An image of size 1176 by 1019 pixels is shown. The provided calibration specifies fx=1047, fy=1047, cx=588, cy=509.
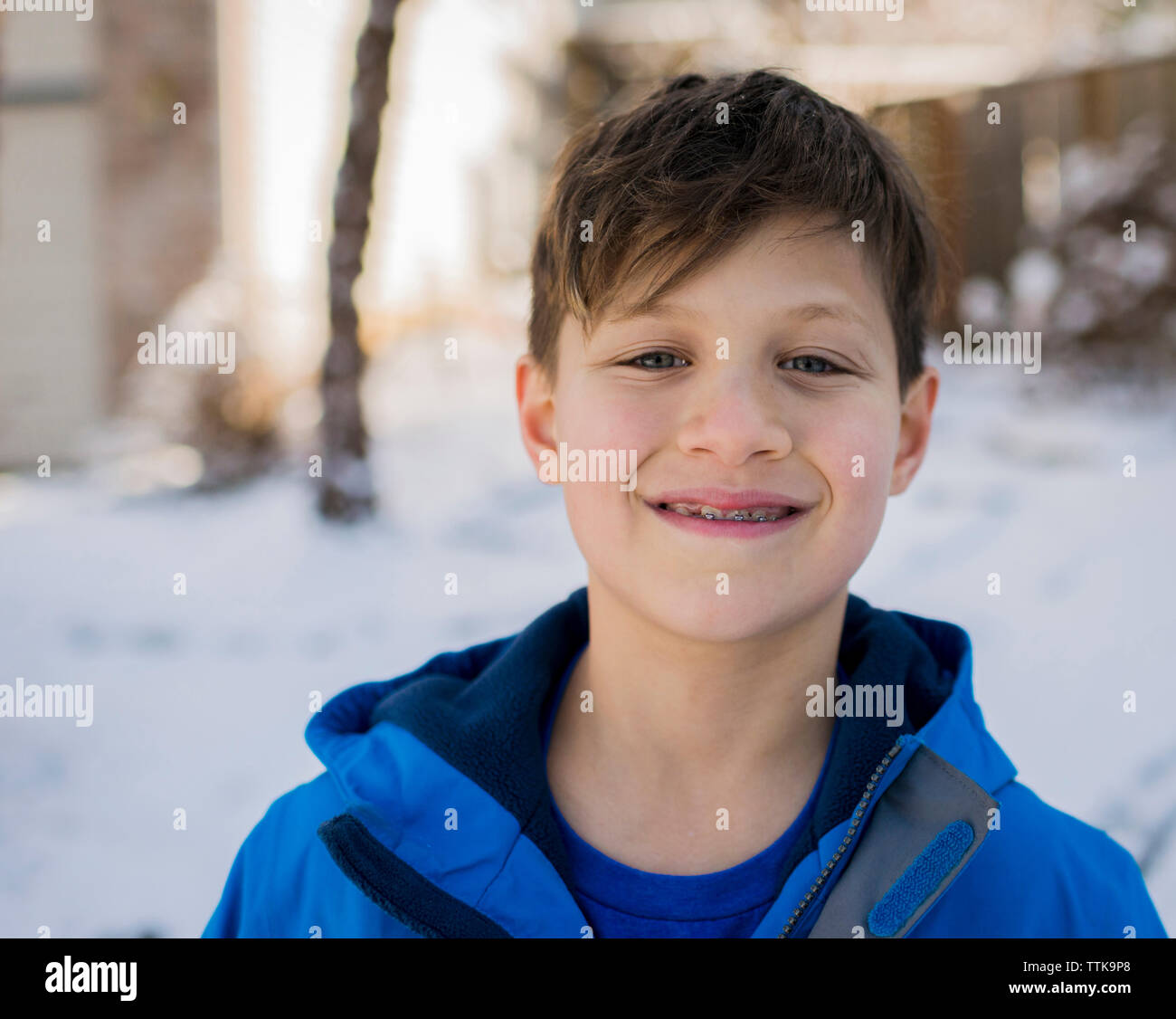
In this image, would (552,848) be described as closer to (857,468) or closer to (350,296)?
(857,468)

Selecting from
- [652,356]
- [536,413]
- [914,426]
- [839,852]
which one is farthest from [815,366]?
[839,852]

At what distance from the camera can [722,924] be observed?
1222mm

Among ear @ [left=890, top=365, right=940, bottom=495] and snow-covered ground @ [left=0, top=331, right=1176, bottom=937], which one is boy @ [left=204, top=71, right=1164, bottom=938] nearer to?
ear @ [left=890, top=365, right=940, bottom=495]

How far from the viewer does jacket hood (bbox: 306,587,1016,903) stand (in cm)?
123

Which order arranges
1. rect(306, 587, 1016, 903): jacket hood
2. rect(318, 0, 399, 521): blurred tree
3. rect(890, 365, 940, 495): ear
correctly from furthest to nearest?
rect(318, 0, 399, 521): blurred tree
rect(890, 365, 940, 495): ear
rect(306, 587, 1016, 903): jacket hood

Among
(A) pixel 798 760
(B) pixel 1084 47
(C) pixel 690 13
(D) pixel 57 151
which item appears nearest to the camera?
(A) pixel 798 760

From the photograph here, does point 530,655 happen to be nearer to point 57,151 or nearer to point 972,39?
point 57,151

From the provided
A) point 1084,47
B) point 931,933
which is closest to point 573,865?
point 931,933

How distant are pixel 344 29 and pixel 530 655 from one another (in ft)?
23.5

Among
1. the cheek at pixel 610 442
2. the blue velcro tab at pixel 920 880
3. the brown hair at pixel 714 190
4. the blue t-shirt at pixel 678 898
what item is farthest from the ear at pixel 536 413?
the blue velcro tab at pixel 920 880

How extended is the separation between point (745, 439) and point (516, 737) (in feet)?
1.55

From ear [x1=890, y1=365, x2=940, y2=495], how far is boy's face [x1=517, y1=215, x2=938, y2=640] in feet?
0.64

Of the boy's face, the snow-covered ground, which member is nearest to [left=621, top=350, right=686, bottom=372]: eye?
the boy's face
